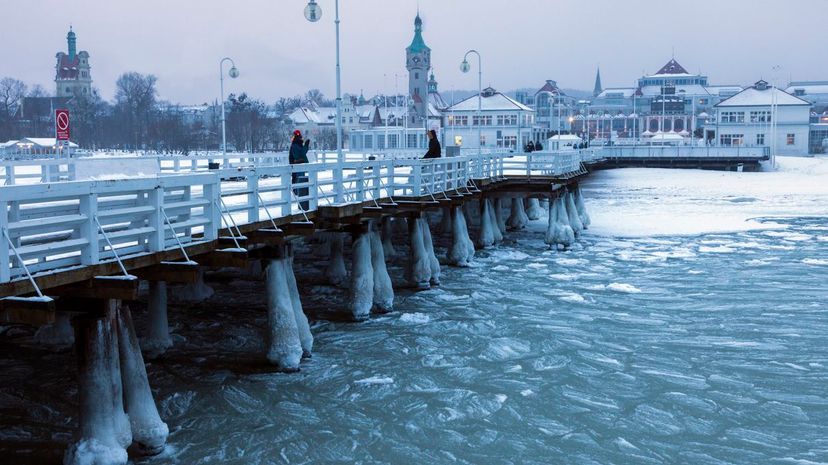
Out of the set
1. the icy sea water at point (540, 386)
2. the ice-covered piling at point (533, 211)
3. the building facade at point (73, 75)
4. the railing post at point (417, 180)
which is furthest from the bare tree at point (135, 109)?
the icy sea water at point (540, 386)

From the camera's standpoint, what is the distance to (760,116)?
10069 centimetres

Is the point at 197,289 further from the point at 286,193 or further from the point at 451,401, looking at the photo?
the point at 451,401

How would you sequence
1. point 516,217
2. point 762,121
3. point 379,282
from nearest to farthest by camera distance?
point 379,282 < point 516,217 < point 762,121

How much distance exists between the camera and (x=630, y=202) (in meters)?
55.3

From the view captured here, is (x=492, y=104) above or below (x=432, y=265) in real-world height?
above

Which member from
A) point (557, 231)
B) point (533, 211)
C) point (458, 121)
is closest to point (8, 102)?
point (458, 121)

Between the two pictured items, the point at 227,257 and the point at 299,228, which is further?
the point at 299,228

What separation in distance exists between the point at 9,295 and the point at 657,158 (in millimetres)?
79538

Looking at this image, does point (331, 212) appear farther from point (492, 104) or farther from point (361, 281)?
point (492, 104)

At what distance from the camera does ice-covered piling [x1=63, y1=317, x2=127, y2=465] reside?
10.5 m

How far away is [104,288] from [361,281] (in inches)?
391

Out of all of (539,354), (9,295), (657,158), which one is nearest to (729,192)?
(657,158)

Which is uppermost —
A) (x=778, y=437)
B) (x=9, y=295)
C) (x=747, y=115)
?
(x=747, y=115)

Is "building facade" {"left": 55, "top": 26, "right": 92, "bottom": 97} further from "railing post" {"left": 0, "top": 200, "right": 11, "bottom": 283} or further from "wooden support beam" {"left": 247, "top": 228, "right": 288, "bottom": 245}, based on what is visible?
"railing post" {"left": 0, "top": 200, "right": 11, "bottom": 283}
